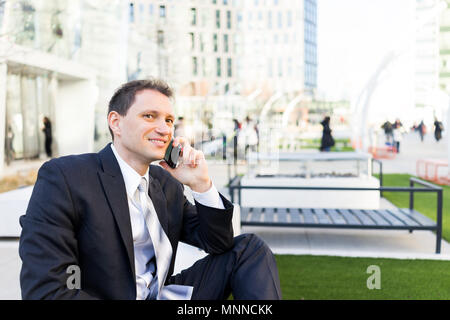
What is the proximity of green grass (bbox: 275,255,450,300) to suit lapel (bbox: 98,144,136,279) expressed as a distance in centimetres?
273

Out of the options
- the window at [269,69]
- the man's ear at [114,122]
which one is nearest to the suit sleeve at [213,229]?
the man's ear at [114,122]

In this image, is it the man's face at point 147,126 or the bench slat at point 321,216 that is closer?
the man's face at point 147,126

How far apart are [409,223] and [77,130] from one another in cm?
1640

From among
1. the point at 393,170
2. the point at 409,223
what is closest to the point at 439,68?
the point at 393,170

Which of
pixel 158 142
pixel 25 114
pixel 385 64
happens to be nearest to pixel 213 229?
pixel 158 142

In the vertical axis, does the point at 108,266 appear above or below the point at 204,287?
above

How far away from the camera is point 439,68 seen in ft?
300

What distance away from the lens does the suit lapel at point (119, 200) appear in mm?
1926

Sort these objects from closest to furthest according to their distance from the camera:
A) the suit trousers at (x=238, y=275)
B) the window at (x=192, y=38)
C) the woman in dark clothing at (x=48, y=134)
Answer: the suit trousers at (x=238, y=275), the woman in dark clothing at (x=48, y=134), the window at (x=192, y=38)

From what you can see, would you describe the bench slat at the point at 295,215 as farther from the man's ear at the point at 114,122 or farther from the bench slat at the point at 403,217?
the man's ear at the point at 114,122

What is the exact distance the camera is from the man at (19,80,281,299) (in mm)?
1740
